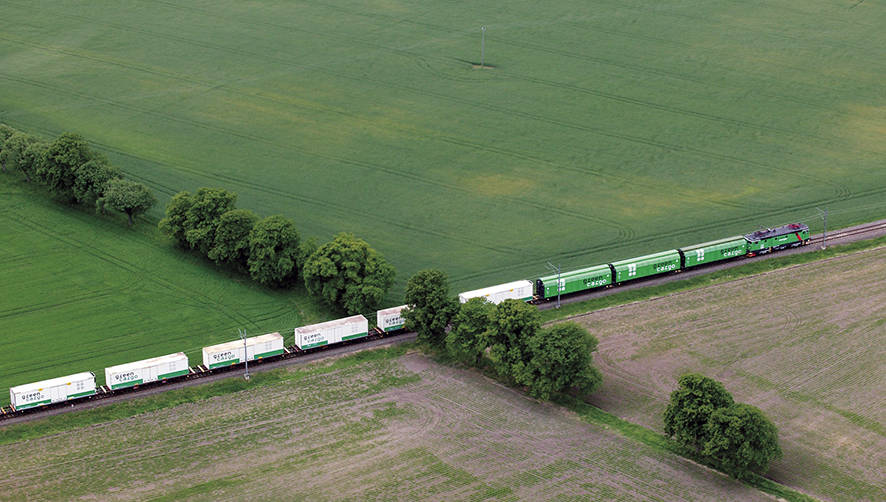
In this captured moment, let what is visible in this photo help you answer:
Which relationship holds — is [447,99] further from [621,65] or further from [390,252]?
[390,252]

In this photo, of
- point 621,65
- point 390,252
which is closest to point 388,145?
point 390,252

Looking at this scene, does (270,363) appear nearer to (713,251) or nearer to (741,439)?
(741,439)

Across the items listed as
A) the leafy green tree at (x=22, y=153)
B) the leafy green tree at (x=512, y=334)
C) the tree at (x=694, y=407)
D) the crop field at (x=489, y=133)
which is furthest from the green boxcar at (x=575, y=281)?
the leafy green tree at (x=22, y=153)

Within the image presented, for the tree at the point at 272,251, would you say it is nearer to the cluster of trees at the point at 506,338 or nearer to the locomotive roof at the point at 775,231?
the cluster of trees at the point at 506,338

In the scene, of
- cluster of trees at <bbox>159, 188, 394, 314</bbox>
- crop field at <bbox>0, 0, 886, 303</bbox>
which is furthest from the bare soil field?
crop field at <bbox>0, 0, 886, 303</bbox>

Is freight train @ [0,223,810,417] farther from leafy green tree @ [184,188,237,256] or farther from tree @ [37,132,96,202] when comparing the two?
tree @ [37,132,96,202]

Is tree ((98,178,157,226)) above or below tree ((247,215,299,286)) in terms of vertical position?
above

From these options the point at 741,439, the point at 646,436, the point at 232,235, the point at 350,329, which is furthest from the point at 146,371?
the point at 741,439
